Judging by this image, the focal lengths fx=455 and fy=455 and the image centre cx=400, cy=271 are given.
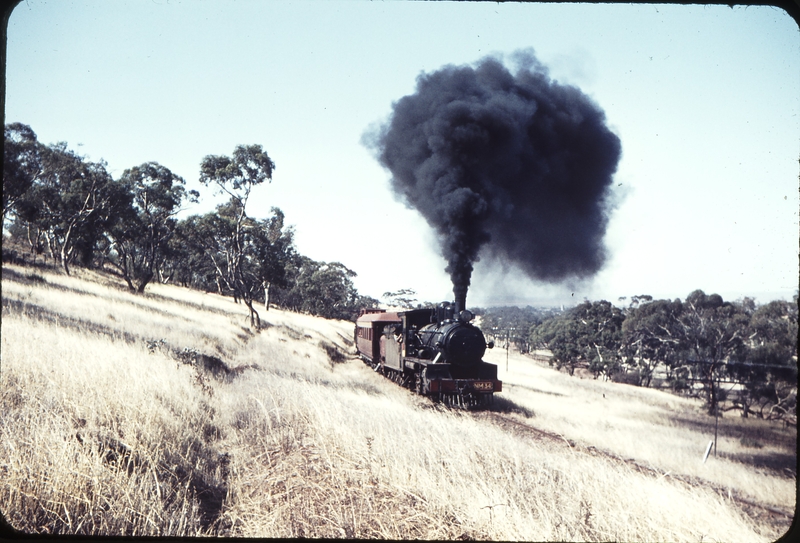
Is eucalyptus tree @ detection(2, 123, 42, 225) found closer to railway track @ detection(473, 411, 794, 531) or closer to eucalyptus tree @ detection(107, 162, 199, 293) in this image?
eucalyptus tree @ detection(107, 162, 199, 293)

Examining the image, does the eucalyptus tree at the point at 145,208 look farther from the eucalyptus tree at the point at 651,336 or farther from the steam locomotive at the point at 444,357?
the eucalyptus tree at the point at 651,336

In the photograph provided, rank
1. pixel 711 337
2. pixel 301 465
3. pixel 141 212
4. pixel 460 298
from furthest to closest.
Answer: pixel 141 212
pixel 460 298
pixel 711 337
pixel 301 465

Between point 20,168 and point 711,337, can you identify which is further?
point 20,168

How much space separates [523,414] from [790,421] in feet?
16.6

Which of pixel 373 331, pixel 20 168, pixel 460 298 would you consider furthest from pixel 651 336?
pixel 20 168

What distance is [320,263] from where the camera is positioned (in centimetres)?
2633

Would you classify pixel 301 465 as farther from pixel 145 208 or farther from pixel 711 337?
pixel 145 208

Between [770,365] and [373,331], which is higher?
[770,365]

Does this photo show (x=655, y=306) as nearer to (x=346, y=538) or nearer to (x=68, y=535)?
(x=346, y=538)

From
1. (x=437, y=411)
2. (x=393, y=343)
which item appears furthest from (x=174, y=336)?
(x=437, y=411)

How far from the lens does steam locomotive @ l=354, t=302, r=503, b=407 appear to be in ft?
30.5

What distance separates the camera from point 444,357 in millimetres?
9414

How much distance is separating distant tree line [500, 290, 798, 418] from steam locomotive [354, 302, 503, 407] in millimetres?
1897

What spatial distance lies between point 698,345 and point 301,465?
19.2 ft
